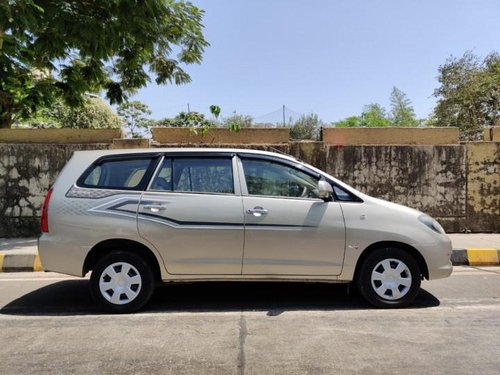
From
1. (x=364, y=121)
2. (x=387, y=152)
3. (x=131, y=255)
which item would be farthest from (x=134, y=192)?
(x=364, y=121)

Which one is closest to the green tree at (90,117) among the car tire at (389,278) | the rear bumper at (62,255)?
the rear bumper at (62,255)

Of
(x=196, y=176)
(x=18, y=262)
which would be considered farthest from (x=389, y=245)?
(x=18, y=262)

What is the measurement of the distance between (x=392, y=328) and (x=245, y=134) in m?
6.22

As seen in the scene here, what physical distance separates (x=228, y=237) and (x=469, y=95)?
23860mm

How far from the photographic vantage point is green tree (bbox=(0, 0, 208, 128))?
29.6ft

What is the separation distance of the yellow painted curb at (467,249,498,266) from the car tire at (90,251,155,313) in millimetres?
5605

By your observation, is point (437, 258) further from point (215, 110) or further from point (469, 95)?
point (469, 95)

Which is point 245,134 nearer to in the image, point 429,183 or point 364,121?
point 429,183

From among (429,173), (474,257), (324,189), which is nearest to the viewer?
(324,189)

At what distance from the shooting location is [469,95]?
2541 centimetres

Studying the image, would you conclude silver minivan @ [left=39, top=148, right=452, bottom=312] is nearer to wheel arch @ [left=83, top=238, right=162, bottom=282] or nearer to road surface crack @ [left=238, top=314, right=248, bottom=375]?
wheel arch @ [left=83, top=238, right=162, bottom=282]

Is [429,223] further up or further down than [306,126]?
further down

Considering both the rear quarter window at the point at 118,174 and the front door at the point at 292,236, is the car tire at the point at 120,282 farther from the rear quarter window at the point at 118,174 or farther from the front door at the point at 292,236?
the front door at the point at 292,236

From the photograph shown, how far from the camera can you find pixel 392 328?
4.69 metres
